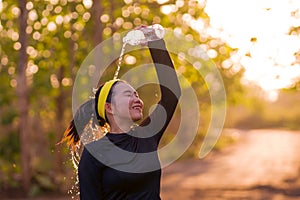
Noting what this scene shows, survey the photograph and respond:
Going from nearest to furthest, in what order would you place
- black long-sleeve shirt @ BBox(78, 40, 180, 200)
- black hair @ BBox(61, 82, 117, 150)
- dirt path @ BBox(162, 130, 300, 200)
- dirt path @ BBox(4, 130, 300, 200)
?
black long-sleeve shirt @ BBox(78, 40, 180, 200) → black hair @ BBox(61, 82, 117, 150) → dirt path @ BBox(4, 130, 300, 200) → dirt path @ BBox(162, 130, 300, 200)

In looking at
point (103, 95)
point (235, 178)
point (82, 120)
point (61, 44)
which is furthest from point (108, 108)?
point (235, 178)

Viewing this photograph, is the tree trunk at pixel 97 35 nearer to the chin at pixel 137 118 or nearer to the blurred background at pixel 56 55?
the blurred background at pixel 56 55

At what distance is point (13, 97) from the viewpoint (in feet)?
53.2

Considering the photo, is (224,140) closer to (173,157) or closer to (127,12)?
(173,157)

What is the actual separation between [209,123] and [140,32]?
37.6m

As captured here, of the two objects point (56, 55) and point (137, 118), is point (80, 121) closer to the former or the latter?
point (137, 118)

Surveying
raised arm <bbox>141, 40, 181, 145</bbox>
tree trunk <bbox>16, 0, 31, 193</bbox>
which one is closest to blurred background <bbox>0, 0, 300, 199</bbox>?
tree trunk <bbox>16, 0, 31, 193</bbox>

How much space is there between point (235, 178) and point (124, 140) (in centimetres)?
1743

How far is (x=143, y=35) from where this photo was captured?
3.69m

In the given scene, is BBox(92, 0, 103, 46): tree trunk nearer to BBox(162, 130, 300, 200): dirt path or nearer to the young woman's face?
BBox(162, 130, 300, 200): dirt path

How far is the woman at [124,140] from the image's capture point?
335 cm

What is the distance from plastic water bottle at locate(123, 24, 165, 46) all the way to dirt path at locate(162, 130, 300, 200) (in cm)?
1211

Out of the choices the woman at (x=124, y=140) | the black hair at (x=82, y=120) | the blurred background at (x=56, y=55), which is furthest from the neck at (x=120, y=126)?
the blurred background at (x=56, y=55)

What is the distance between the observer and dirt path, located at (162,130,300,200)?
16.6m
